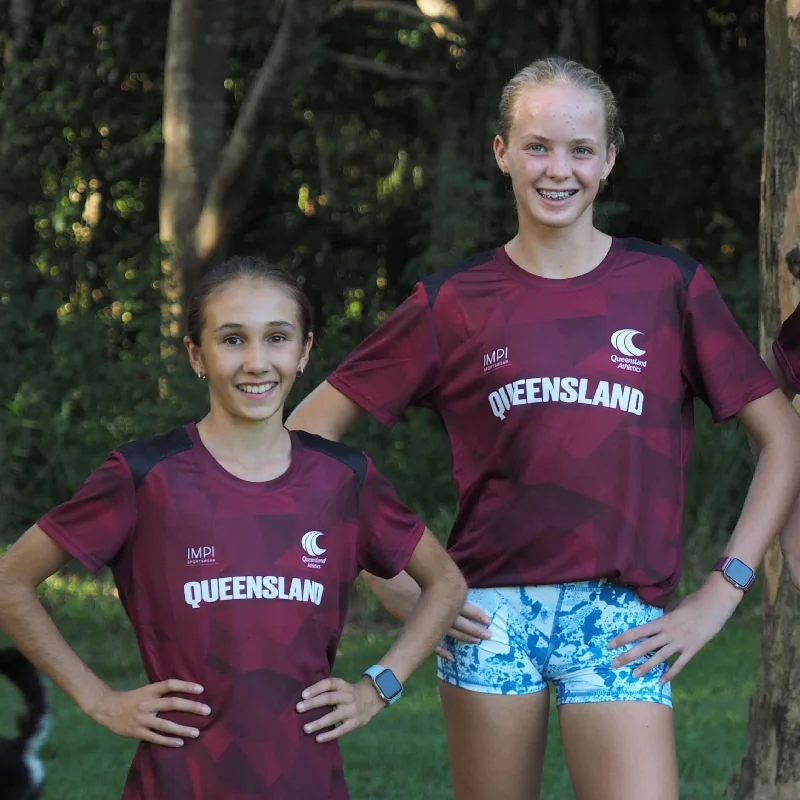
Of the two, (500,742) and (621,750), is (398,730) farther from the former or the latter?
(621,750)

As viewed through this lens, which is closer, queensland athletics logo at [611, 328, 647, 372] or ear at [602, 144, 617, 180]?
queensland athletics logo at [611, 328, 647, 372]

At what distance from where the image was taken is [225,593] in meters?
3.03

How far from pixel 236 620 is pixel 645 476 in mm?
902

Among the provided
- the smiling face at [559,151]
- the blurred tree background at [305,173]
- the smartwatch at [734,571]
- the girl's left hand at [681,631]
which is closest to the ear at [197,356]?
the smiling face at [559,151]

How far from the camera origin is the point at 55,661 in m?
3.06

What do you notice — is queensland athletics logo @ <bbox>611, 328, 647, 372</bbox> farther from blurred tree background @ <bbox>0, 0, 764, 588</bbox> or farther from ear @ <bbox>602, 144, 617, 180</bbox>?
blurred tree background @ <bbox>0, 0, 764, 588</bbox>

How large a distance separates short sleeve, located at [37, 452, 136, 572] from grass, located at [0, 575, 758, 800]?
306 centimetres

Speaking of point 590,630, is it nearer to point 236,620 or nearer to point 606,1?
point 236,620

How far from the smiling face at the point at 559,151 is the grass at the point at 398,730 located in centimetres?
311

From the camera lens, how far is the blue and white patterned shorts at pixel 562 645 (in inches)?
129

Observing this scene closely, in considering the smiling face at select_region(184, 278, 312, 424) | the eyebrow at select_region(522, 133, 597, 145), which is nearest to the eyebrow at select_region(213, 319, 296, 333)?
the smiling face at select_region(184, 278, 312, 424)

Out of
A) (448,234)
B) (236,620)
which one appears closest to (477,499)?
(236,620)

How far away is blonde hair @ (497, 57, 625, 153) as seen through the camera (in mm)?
3377

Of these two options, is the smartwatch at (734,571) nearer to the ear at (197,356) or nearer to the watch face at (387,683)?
the watch face at (387,683)
